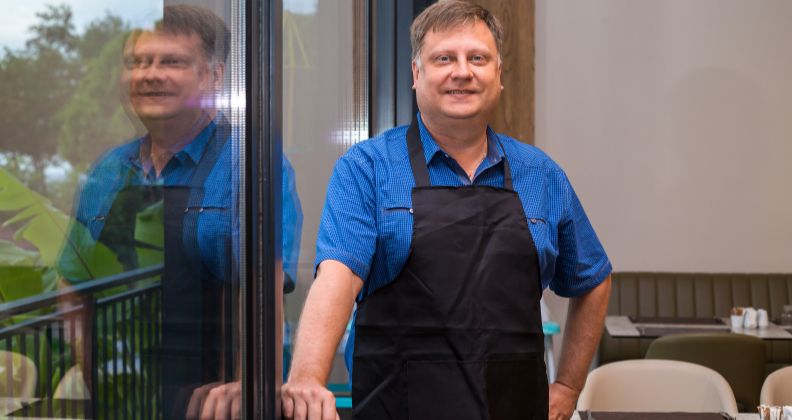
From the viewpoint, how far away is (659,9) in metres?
6.23

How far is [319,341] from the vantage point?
5.23 feet

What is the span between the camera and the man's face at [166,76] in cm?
71

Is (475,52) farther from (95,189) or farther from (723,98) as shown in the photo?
(723,98)

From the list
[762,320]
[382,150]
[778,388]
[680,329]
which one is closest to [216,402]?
[382,150]

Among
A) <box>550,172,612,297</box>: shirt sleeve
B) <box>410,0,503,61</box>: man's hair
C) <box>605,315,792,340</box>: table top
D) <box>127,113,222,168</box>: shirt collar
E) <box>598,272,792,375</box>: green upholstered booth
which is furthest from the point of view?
<box>598,272,792,375</box>: green upholstered booth

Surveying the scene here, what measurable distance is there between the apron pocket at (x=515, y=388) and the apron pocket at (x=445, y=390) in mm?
24

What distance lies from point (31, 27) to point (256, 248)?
2.61 ft

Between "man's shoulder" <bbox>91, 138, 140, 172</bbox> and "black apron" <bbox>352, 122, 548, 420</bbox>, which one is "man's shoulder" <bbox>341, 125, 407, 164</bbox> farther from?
"man's shoulder" <bbox>91, 138, 140, 172</bbox>

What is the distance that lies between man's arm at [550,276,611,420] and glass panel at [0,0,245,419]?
1.19m

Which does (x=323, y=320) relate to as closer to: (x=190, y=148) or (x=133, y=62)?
(x=190, y=148)

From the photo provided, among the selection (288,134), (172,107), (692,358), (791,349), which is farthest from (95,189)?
(791,349)

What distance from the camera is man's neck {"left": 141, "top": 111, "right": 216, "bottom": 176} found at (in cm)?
79

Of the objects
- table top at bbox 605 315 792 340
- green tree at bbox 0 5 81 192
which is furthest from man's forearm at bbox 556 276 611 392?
table top at bbox 605 315 792 340

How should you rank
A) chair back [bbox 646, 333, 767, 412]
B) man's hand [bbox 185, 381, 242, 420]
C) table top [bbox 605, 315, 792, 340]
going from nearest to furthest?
1. man's hand [bbox 185, 381, 242, 420]
2. chair back [bbox 646, 333, 767, 412]
3. table top [bbox 605, 315, 792, 340]
